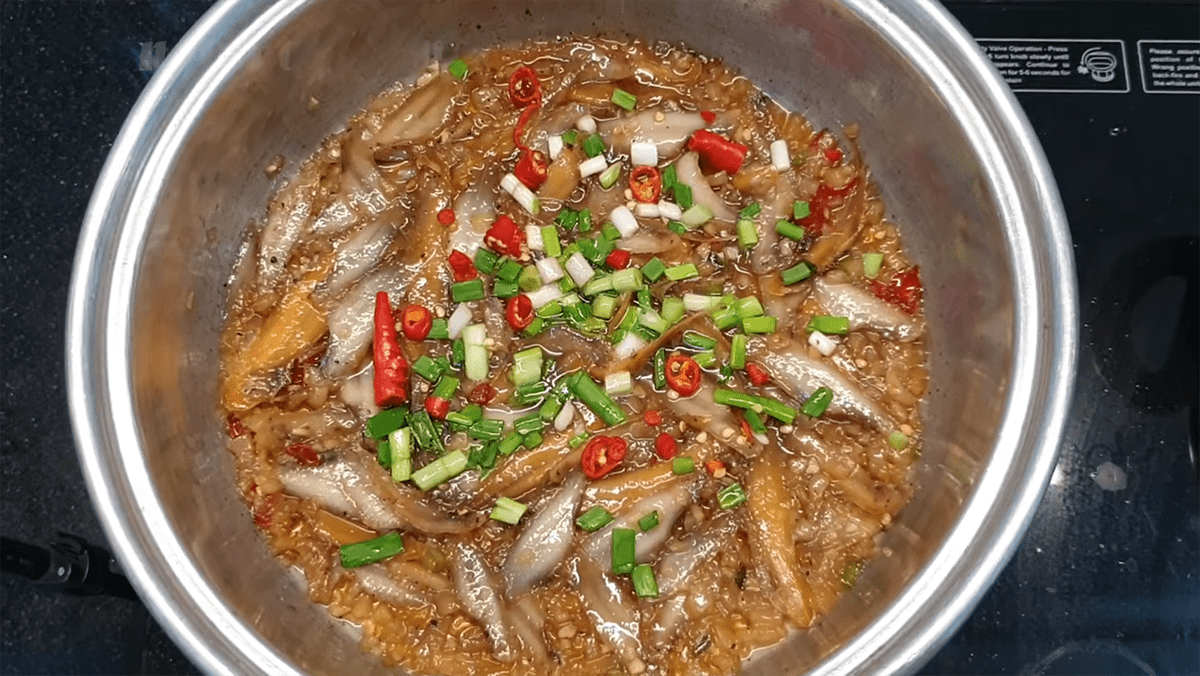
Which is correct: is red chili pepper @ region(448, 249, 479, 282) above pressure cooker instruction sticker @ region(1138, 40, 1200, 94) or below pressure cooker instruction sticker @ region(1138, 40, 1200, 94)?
above

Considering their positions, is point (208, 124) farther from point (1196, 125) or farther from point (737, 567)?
point (1196, 125)

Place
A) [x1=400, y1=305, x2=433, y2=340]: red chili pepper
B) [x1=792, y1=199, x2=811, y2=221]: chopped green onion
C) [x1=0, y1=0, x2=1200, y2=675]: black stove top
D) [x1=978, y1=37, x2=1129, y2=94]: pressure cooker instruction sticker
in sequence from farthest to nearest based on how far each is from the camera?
1. [x1=978, y1=37, x2=1129, y2=94]: pressure cooker instruction sticker
2. [x1=0, y1=0, x2=1200, y2=675]: black stove top
3. [x1=792, y1=199, x2=811, y2=221]: chopped green onion
4. [x1=400, y1=305, x2=433, y2=340]: red chili pepper

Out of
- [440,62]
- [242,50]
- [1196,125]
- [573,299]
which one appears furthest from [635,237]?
[1196,125]

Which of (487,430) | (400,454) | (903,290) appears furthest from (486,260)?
(903,290)

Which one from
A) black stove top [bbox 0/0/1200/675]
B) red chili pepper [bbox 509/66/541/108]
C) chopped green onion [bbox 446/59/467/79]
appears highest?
chopped green onion [bbox 446/59/467/79]

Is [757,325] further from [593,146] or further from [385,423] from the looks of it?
[385,423]

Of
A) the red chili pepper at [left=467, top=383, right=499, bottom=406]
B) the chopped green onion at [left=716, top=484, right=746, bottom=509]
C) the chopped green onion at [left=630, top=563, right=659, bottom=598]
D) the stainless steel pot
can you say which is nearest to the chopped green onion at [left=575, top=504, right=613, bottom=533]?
the chopped green onion at [left=630, top=563, right=659, bottom=598]

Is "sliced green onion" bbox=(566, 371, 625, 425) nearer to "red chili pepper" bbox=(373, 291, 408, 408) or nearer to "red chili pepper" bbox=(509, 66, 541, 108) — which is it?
"red chili pepper" bbox=(373, 291, 408, 408)
